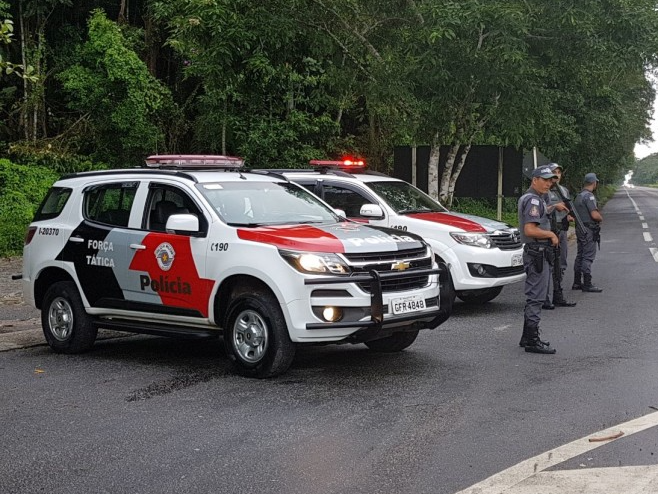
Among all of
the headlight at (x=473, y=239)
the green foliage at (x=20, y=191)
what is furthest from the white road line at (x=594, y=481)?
the green foliage at (x=20, y=191)

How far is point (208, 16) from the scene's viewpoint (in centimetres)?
1722

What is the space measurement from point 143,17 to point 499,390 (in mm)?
20691

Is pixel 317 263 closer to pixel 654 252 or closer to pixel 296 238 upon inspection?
pixel 296 238

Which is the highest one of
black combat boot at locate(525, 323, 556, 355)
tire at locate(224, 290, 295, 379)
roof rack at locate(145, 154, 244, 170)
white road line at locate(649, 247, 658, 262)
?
roof rack at locate(145, 154, 244, 170)

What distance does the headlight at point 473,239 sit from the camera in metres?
11.3

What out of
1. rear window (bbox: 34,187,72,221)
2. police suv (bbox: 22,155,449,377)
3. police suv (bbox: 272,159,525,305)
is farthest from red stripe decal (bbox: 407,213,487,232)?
rear window (bbox: 34,187,72,221)

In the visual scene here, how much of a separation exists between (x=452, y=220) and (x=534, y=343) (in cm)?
324

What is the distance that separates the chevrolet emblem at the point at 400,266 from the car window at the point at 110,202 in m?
2.66

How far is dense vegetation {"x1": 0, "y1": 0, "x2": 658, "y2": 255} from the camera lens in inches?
651

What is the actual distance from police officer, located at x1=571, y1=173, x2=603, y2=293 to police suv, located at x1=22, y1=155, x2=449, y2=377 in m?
5.71

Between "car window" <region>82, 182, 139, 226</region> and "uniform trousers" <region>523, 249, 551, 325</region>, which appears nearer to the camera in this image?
"uniform trousers" <region>523, 249, 551, 325</region>

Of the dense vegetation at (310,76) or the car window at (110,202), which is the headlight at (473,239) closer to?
the car window at (110,202)

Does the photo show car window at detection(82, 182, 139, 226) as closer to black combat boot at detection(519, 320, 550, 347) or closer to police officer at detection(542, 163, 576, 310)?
black combat boot at detection(519, 320, 550, 347)

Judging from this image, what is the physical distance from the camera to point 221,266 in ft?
25.8
